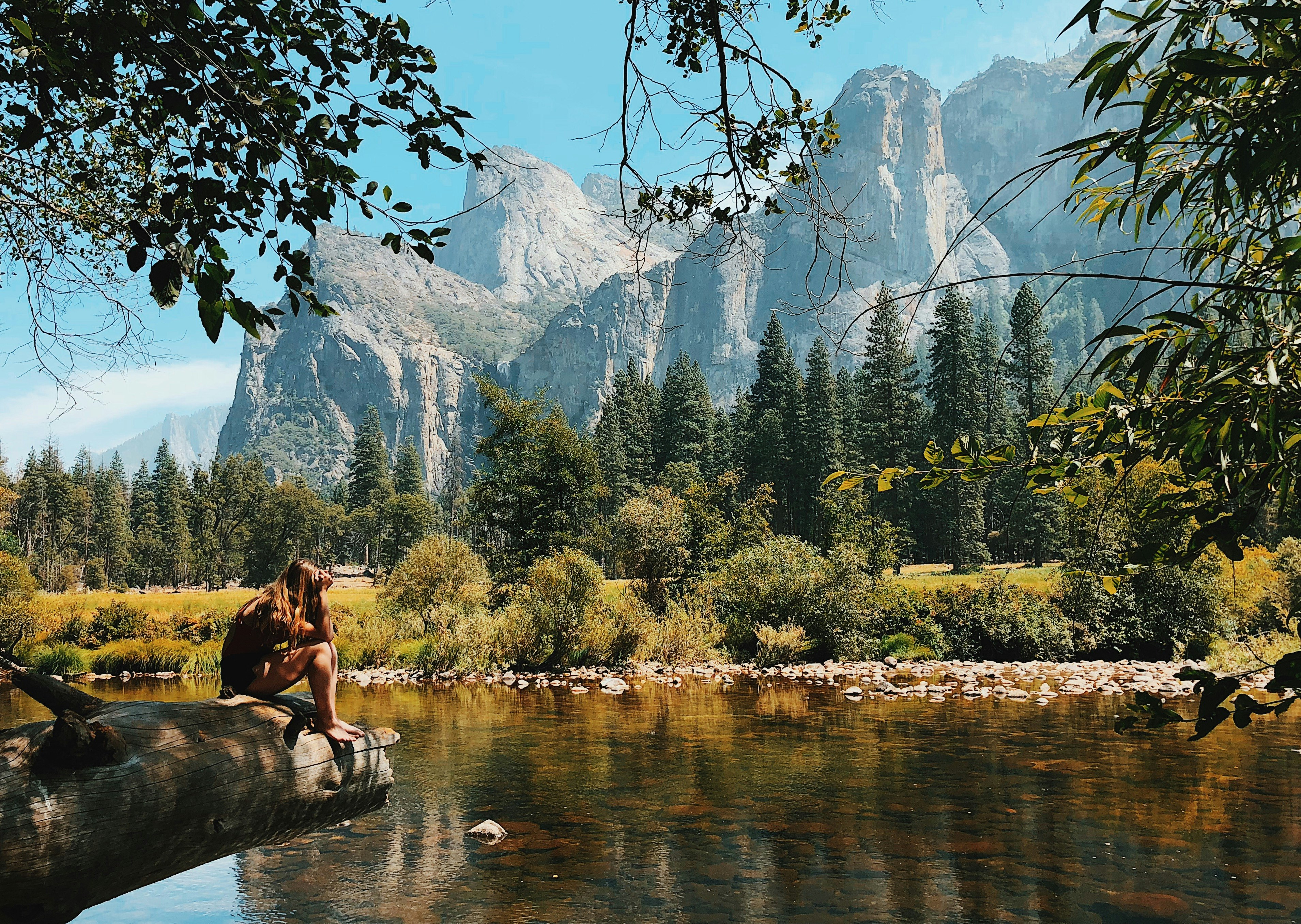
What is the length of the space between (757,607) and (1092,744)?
45.1 feet

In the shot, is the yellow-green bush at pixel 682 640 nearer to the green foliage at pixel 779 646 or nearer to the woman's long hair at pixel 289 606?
the green foliage at pixel 779 646

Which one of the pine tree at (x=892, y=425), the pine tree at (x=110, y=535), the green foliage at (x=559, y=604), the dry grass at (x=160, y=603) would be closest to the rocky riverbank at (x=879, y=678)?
the green foliage at (x=559, y=604)

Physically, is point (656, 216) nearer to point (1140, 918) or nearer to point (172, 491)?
point (1140, 918)

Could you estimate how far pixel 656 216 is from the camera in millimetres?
3514

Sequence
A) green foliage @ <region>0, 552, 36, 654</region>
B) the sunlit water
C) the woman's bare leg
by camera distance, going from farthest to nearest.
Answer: green foliage @ <region>0, 552, 36, 654</region> < the sunlit water < the woman's bare leg

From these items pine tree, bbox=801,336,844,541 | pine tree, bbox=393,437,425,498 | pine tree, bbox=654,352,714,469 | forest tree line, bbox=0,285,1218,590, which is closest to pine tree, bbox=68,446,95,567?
Result: forest tree line, bbox=0,285,1218,590

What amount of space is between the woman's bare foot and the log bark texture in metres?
0.02

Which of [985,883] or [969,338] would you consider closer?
[985,883]

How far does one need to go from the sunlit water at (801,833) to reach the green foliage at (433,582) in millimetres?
12785

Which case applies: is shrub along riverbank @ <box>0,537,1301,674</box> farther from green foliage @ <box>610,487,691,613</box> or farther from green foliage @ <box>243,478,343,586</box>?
green foliage @ <box>243,478,343,586</box>

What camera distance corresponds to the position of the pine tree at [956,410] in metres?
49.2

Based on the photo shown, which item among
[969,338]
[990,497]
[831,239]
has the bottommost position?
[831,239]

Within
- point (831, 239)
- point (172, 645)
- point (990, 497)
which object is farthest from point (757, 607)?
point (990, 497)

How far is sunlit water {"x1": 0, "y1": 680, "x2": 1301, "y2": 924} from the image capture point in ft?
23.9
